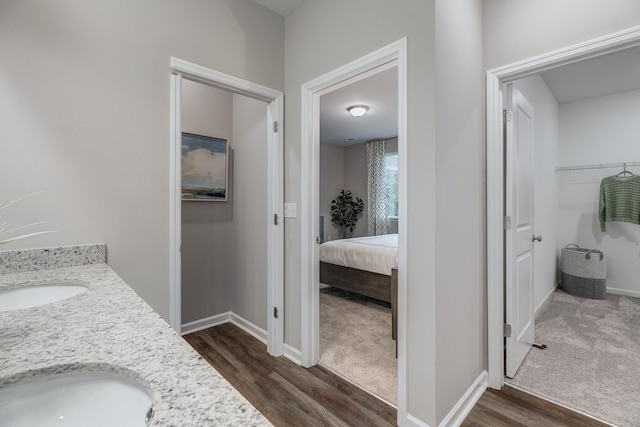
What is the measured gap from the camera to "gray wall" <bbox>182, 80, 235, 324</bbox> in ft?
9.14

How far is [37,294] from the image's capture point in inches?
43.6

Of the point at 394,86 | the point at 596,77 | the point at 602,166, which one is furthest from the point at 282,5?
the point at 602,166

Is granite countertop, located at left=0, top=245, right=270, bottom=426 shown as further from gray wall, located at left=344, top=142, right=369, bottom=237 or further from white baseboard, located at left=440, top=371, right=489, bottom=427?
gray wall, located at left=344, top=142, right=369, bottom=237

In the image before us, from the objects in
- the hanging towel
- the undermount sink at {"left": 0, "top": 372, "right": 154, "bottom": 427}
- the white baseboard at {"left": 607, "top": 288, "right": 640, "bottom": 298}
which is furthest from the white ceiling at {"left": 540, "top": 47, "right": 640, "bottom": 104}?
the undermount sink at {"left": 0, "top": 372, "right": 154, "bottom": 427}

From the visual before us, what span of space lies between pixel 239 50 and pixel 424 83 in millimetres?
1361

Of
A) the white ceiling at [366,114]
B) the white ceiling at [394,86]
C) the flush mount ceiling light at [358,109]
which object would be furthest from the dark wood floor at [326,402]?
the flush mount ceiling light at [358,109]

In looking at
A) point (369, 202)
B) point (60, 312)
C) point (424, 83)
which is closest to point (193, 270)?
point (60, 312)

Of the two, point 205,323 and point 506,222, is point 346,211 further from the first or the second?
point 506,222

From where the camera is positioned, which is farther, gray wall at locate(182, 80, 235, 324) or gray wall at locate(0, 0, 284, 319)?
gray wall at locate(182, 80, 235, 324)

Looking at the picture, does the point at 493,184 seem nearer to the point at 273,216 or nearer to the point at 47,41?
the point at 273,216

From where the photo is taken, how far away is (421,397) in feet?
5.00

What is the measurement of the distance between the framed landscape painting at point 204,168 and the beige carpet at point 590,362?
2.91 metres

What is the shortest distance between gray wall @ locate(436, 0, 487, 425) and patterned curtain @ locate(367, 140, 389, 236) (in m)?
4.46

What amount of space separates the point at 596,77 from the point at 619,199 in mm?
1550
